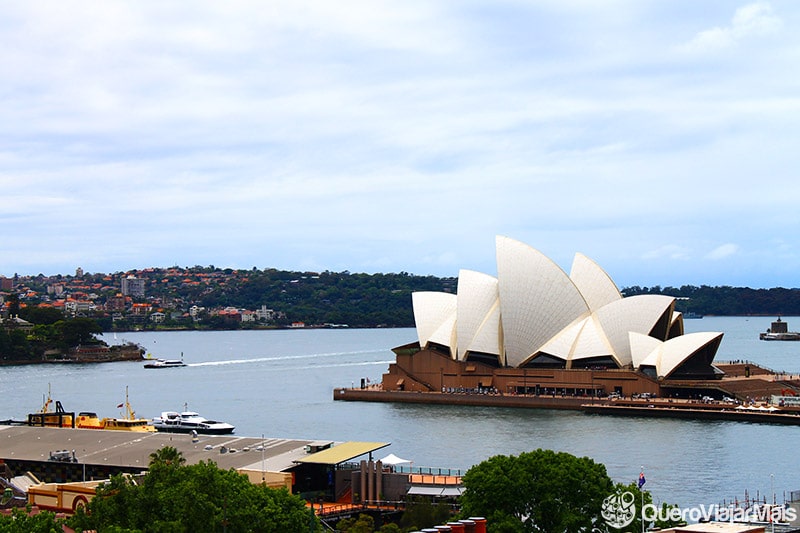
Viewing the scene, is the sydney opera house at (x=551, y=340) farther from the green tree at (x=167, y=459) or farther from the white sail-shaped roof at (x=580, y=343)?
the green tree at (x=167, y=459)

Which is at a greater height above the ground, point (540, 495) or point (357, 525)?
point (540, 495)

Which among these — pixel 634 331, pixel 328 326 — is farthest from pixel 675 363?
pixel 328 326

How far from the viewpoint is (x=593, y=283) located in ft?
178

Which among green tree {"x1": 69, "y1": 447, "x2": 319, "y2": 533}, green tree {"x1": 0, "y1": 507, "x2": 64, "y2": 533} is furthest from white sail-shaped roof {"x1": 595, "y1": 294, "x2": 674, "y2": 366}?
green tree {"x1": 0, "y1": 507, "x2": 64, "y2": 533}

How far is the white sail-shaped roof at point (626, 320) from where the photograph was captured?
51.6 metres

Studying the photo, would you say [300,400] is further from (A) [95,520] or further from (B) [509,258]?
(A) [95,520]

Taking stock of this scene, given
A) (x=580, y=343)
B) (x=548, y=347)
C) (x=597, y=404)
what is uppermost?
(x=580, y=343)

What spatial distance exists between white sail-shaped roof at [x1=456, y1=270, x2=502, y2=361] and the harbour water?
4.28 metres

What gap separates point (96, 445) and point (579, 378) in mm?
26984

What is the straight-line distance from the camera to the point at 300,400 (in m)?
52.2

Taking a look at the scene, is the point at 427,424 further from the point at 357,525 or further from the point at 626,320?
the point at 357,525

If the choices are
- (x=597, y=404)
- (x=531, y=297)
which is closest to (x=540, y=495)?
(x=597, y=404)

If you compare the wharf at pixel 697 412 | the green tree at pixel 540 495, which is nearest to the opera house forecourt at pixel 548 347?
the wharf at pixel 697 412

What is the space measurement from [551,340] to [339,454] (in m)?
28.2
